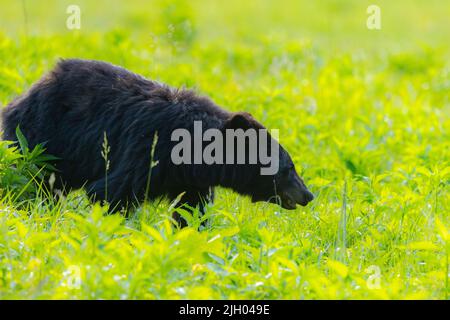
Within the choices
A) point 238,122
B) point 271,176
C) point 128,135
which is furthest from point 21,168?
point 271,176

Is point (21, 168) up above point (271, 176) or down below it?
above

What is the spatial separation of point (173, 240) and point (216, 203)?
1.90 metres

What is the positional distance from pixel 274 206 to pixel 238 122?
863 millimetres

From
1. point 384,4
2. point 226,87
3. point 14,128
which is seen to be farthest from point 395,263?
point 384,4

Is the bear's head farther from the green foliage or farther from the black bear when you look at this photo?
the green foliage

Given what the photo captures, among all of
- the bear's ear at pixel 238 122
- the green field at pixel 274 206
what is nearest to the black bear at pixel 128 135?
the bear's ear at pixel 238 122

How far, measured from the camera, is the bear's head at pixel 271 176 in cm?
540

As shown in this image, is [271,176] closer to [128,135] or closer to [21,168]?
[128,135]

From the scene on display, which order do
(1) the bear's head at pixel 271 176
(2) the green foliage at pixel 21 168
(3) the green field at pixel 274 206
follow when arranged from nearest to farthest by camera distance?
1. (3) the green field at pixel 274 206
2. (2) the green foliage at pixel 21 168
3. (1) the bear's head at pixel 271 176

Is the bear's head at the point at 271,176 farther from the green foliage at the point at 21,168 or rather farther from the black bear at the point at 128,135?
the green foliage at the point at 21,168

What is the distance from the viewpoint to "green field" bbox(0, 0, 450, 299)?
375 cm

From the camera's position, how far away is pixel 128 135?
532cm

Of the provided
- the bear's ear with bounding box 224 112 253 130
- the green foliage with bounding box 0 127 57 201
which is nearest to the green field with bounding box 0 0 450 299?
the green foliage with bounding box 0 127 57 201

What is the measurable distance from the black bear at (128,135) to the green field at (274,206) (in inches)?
6.9
